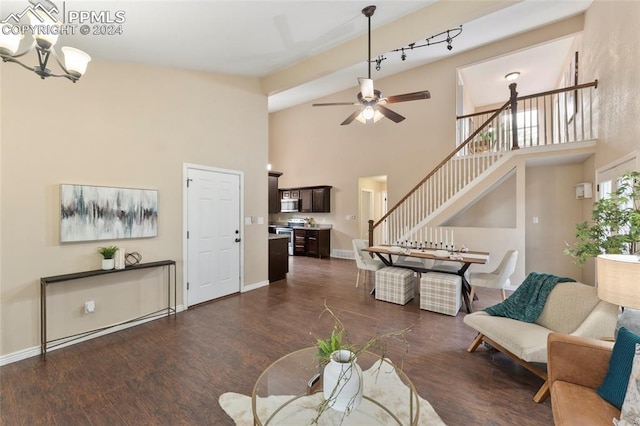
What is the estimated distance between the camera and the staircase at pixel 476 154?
4.70 meters

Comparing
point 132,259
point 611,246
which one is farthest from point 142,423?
point 611,246

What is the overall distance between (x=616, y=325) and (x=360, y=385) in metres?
1.98

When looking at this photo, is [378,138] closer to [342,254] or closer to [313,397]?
[342,254]

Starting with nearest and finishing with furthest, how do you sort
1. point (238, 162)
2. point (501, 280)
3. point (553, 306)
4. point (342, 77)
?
point (553, 306)
point (501, 280)
point (238, 162)
point (342, 77)

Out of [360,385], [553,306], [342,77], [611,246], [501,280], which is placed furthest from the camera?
[342,77]

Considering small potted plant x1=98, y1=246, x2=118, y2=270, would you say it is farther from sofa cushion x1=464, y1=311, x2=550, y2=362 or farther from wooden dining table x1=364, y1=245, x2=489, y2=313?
sofa cushion x1=464, y1=311, x2=550, y2=362

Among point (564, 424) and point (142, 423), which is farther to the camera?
point (142, 423)

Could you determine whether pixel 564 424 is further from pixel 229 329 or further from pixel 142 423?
pixel 229 329

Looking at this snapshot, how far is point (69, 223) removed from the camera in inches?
115

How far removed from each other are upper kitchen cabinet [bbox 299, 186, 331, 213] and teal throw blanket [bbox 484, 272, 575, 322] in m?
6.12

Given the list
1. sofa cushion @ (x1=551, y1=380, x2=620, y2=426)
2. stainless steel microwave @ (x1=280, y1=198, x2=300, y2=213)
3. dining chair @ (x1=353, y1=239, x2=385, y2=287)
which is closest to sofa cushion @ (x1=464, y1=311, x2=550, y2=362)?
sofa cushion @ (x1=551, y1=380, x2=620, y2=426)

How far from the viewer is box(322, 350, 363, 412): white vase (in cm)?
147

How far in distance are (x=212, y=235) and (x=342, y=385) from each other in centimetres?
345

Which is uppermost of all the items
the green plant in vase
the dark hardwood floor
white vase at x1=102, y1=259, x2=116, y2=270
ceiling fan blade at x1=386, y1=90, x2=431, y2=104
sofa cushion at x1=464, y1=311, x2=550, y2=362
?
ceiling fan blade at x1=386, y1=90, x2=431, y2=104
